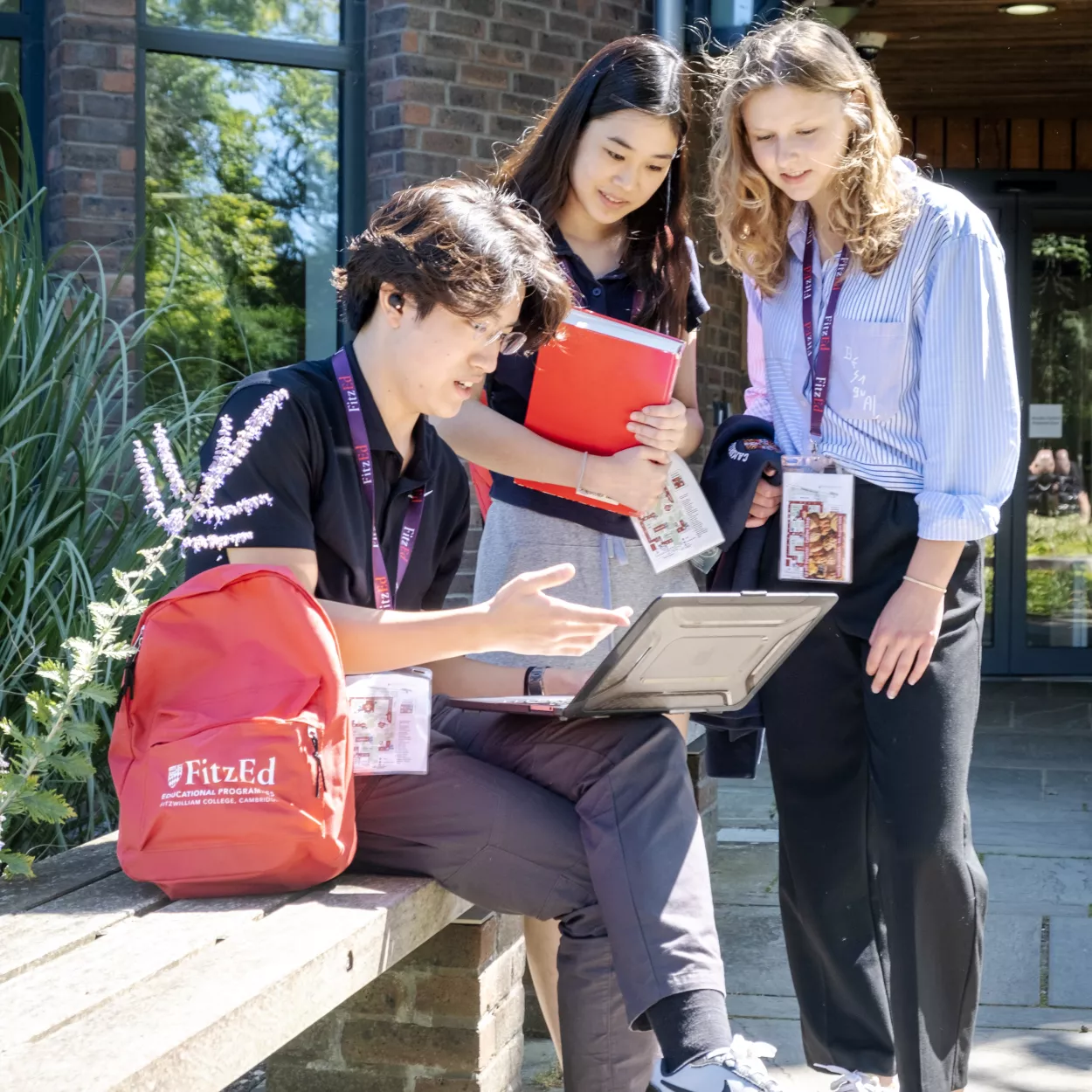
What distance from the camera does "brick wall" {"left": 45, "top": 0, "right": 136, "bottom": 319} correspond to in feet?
16.6

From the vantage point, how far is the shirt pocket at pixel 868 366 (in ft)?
8.14

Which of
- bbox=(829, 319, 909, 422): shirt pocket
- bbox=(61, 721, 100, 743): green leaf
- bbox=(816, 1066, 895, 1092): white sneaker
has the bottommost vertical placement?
bbox=(816, 1066, 895, 1092): white sneaker

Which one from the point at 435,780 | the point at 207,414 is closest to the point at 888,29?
the point at 207,414

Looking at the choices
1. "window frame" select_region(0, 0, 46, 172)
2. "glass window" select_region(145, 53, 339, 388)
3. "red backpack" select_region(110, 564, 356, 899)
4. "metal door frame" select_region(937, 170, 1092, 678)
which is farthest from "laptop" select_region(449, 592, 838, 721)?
"metal door frame" select_region(937, 170, 1092, 678)

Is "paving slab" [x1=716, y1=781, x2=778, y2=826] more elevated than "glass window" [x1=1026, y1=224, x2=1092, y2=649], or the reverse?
"glass window" [x1=1026, y1=224, x2=1092, y2=649]

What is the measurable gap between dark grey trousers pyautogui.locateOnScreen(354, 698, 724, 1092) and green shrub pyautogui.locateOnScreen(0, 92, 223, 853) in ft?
3.38

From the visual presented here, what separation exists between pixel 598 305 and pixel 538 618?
95cm

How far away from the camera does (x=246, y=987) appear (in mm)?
1699

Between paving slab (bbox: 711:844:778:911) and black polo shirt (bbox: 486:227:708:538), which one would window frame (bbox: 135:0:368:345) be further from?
black polo shirt (bbox: 486:227:708:538)

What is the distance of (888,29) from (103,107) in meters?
3.34

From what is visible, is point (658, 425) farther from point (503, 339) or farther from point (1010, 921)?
point (1010, 921)

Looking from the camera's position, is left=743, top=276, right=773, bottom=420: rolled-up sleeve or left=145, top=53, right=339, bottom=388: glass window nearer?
left=743, top=276, right=773, bottom=420: rolled-up sleeve

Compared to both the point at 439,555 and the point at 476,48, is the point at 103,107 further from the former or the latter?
the point at 439,555

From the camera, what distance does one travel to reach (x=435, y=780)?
2.24m
